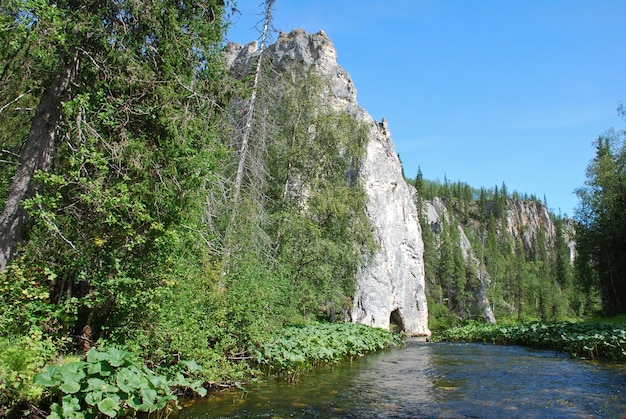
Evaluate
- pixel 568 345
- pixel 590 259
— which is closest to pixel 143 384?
pixel 568 345

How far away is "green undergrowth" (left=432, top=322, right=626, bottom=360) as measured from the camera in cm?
1427

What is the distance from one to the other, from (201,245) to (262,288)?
7.73 ft

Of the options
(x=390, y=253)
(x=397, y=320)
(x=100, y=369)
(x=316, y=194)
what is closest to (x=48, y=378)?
(x=100, y=369)

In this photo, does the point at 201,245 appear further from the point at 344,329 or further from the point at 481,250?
the point at 481,250

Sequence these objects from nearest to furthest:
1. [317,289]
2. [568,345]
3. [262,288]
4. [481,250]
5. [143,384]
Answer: [143,384] → [262,288] → [568,345] → [317,289] → [481,250]

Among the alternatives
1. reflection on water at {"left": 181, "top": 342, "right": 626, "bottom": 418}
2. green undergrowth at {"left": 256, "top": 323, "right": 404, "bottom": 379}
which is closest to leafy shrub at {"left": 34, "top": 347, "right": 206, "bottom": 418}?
reflection on water at {"left": 181, "top": 342, "right": 626, "bottom": 418}

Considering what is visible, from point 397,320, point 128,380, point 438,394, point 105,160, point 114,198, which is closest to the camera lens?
point 128,380

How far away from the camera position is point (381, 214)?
3600 centimetres

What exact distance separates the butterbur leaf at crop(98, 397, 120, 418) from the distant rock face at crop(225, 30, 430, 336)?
2179cm

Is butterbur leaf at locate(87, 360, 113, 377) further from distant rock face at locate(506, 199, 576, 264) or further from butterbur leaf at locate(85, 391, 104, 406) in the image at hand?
distant rock face at locate(506, 199, 576, 264)

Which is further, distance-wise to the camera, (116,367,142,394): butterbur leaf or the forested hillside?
the forested hillside

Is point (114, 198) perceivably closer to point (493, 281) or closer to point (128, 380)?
point (128, 380)

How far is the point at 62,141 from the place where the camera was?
7094 mm

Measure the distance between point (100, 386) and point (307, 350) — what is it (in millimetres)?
7326
